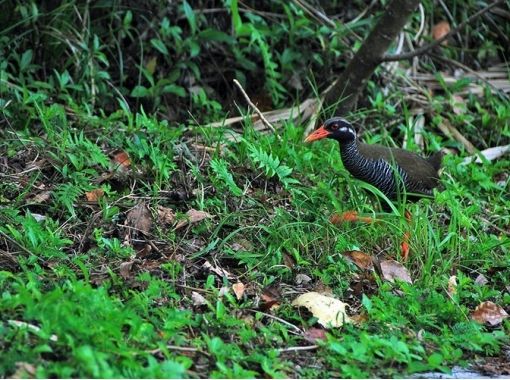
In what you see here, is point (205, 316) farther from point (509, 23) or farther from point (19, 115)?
point (509, 23)

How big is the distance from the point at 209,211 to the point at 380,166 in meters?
1.26

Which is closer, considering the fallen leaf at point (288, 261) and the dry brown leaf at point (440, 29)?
the fallen leaf at point (288, 261)

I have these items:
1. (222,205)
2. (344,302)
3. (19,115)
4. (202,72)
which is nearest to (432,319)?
(344,302)

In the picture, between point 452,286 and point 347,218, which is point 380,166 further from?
point 452,286

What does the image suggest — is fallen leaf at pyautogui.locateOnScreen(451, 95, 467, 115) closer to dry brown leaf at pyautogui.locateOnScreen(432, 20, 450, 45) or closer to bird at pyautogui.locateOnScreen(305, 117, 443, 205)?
dry brown leaf at pyautogui.locateOnScreen(432, 20, 450, 45)

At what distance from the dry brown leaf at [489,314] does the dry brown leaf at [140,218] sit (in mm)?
1942

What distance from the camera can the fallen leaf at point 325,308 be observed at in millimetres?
4883

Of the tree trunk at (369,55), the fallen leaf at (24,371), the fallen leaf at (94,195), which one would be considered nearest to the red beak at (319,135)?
the tree trunk at (369,55)

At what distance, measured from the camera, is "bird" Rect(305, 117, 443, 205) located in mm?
6409

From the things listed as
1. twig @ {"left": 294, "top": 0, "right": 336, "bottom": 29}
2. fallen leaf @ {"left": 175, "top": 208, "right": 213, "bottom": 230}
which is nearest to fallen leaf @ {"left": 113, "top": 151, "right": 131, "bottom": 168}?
fallen leaf @ {"left": 175, "top": 208, "right": 213, "bottom": 230}

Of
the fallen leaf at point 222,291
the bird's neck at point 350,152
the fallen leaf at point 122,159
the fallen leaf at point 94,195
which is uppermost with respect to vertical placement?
the bird's neck at point 350,152

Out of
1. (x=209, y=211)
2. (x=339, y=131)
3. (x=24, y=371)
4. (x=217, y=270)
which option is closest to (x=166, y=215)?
→ (x=209, y=211)

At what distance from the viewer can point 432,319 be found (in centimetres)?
504

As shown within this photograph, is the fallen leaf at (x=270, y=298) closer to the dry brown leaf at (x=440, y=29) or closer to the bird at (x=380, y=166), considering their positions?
the bird at (x=380, y=166)
